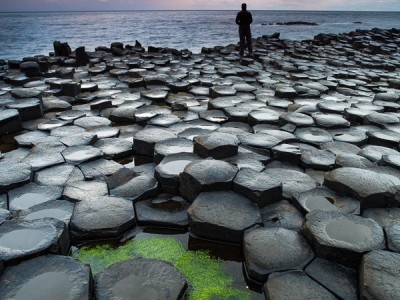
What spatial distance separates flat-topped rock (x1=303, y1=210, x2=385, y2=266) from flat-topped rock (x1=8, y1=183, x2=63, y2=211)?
1.82 meters

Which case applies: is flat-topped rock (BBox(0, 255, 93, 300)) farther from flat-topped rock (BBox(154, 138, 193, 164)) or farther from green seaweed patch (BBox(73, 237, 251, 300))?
flat-topped rock (BBox(154, 138, 193, 164))

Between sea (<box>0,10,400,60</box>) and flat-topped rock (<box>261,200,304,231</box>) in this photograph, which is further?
sea (<box>0,10,400,60</box>)

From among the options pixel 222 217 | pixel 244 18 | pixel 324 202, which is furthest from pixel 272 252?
pixel 244 18

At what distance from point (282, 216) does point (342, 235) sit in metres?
0.42

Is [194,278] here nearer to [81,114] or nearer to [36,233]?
[36,233]

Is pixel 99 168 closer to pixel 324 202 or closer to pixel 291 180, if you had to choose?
pixel 291 180

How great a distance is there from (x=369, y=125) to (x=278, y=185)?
7.07 feet

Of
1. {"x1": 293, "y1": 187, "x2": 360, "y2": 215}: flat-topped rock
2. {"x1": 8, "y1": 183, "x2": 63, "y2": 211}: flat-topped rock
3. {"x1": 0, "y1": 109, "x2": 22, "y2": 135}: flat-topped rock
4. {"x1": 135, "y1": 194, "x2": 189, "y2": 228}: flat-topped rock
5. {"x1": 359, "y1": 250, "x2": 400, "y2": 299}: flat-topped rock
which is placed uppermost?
{"x1": 0, "y1": 109, "x2": 22, "y2": 135}: flat-topped rock

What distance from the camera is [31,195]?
2.43 meters

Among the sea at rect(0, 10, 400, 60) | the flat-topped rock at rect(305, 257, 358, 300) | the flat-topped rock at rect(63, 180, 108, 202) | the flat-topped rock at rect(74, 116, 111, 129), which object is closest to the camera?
the flat-topped rock at rect(305, 257, 358, 300)

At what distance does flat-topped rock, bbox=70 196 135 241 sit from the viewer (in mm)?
2059

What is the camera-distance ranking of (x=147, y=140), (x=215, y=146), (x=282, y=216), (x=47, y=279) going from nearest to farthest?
1. (x=47, y=279)
2. (x=282, y=216)
3. (x=215, y=146)
4. (x=147, y=140)

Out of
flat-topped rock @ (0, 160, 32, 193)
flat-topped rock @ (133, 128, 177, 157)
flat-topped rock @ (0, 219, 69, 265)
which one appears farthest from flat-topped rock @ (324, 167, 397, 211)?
flat-topped rock @ (0, 160, 32, 193)

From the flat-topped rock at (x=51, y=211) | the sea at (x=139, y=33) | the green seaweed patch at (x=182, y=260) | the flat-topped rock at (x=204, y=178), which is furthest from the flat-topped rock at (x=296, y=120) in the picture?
the sea at (x=139, y=33)
